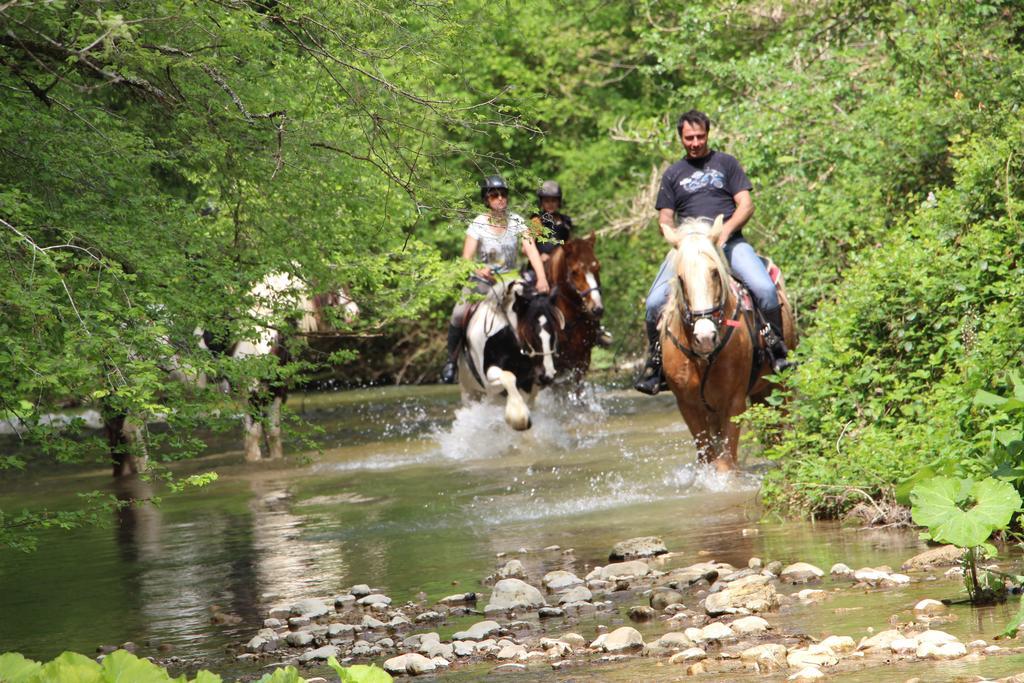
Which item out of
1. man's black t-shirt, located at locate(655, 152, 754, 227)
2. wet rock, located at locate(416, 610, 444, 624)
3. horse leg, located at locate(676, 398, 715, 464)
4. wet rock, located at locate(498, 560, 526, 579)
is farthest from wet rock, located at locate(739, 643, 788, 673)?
man's black t-shirt, located at locate(655, 152, 754, 227)

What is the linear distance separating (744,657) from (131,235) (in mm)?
3753

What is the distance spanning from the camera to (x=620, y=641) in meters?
6.30

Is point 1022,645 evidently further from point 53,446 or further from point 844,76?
point 844,76

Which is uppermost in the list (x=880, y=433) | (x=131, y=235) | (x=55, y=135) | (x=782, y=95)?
(x=782, y=95)

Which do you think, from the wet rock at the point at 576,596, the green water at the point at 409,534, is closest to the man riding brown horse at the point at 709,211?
the green water at the point at 409,534

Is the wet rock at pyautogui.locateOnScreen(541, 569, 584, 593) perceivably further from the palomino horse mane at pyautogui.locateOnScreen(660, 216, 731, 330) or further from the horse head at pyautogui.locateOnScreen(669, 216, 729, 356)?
the palomino horse mane at pyautogui.locateOnScreen(660, 216, 731, 330)

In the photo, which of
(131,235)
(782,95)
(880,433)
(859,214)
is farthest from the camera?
(782,95)

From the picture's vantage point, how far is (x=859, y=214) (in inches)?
531

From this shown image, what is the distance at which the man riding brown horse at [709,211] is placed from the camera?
11805mm

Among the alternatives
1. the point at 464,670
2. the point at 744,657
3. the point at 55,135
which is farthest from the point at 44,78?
the point at 744,657

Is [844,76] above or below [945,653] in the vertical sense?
above

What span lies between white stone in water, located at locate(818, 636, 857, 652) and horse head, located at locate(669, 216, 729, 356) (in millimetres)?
5050

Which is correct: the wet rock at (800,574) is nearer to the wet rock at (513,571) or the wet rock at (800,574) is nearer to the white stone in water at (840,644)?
the white stone in water at (840,644)

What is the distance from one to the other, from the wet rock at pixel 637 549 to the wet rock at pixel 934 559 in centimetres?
171
